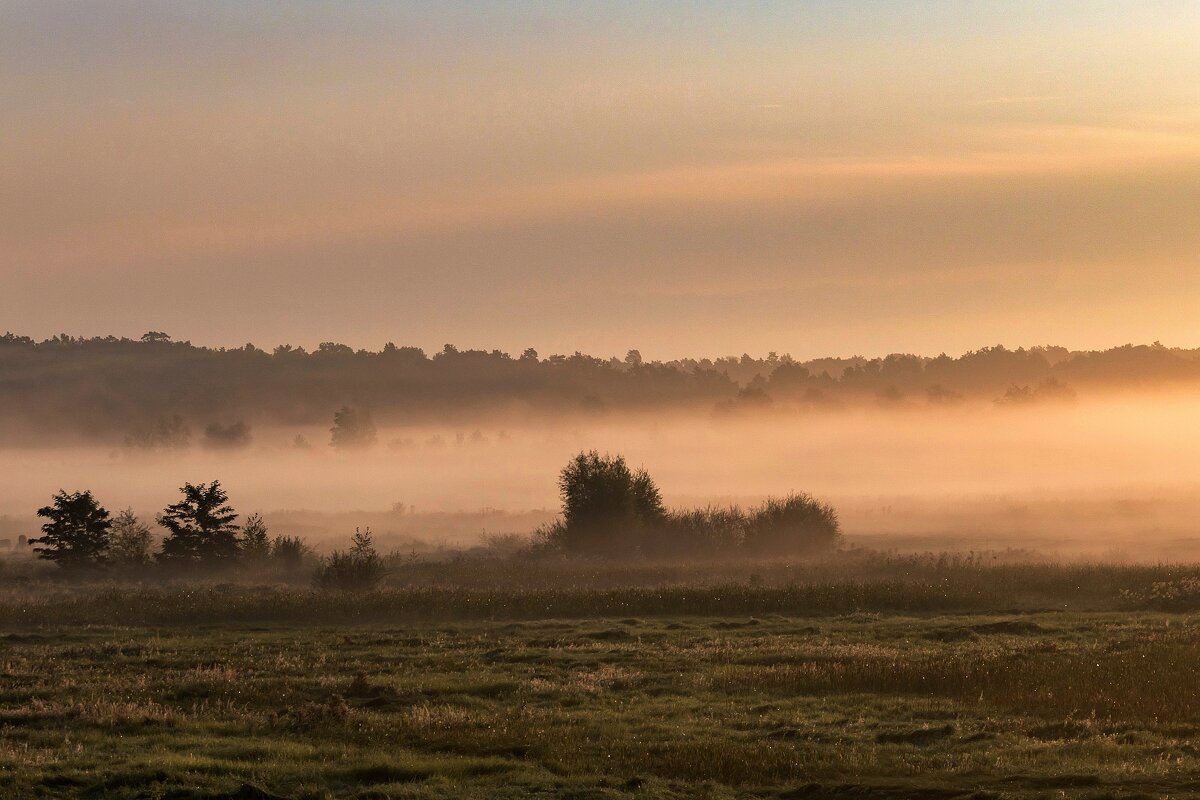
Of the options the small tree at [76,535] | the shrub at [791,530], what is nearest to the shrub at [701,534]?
the shrub at [791,530]

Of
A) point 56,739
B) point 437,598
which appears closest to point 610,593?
point 437,598

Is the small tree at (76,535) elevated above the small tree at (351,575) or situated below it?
above

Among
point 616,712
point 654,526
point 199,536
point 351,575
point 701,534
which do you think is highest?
point 199,536

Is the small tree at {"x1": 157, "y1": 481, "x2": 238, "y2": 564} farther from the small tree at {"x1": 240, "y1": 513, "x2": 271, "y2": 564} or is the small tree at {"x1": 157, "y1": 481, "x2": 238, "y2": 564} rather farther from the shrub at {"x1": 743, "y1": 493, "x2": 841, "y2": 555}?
the shrub at {"x1": 743, "y1": 493, "x2": 841, "y2": 555}

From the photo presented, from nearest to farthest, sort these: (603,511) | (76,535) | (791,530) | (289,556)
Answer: (76,535) < (289,556) < (603,511) < (791,530)

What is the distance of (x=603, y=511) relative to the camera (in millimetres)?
81625

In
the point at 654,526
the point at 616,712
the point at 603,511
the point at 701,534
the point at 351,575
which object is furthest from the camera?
the point at 654,526

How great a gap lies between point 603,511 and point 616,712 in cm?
5281

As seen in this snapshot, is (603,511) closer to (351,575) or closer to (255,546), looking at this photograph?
(255,546)

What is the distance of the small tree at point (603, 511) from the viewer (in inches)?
3172

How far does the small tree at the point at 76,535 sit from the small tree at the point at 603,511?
25.3 meters

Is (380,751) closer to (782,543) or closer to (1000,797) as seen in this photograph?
(1000,797)

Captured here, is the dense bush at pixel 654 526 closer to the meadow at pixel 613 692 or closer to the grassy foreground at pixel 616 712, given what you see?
the meadow at pixel 613 692

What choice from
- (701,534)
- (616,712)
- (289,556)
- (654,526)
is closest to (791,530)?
(701,534)
